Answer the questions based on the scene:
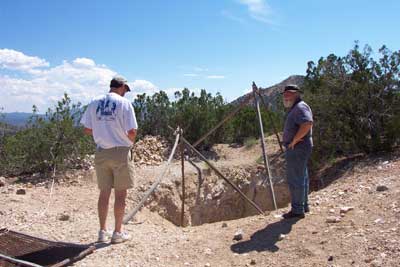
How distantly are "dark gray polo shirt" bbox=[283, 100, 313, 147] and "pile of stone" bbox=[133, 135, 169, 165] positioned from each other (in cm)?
575

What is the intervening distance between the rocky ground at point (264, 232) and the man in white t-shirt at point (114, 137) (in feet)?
1.99

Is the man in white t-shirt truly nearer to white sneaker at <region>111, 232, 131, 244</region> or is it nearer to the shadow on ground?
white sneaker at <region>111, 232, 131, 244</region>

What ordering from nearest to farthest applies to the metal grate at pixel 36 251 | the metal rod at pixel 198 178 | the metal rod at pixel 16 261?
the metal rod at pixel 16 261 → the metal grate at pixel 36 251 → the metal rod at pixel 198 178

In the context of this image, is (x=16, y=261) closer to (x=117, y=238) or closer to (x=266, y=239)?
(x=117, y=238)

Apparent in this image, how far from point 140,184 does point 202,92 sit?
188 inches

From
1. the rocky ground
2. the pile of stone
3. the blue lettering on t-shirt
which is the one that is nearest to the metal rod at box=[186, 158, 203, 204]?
the pile of stone

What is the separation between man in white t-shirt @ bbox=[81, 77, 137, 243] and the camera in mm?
4227

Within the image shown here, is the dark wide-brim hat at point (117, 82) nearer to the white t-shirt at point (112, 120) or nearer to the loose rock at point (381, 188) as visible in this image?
the white t-shirt at point (112, 120)

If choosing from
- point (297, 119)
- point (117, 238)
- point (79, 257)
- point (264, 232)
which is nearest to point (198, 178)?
point (264, 232)

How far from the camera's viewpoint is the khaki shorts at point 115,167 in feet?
14.0

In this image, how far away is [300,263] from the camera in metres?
3.78

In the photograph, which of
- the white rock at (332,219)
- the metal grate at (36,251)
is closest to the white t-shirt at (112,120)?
the metal grate at (36,251)

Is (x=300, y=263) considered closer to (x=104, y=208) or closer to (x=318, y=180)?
(x=104, y=208)

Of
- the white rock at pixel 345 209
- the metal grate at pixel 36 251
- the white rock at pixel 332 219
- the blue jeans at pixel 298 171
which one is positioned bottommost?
the metal grate at pixel 36 251
